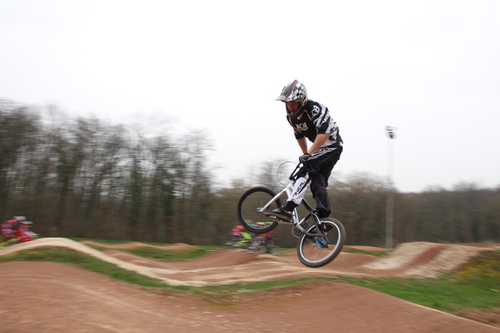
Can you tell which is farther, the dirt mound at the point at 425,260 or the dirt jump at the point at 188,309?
the dirt mound at the point at 425,260

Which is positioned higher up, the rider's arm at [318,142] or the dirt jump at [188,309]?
the rider's arm at [318,142]

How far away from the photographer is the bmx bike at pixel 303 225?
589 cm

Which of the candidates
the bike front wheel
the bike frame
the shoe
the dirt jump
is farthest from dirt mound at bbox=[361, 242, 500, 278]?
the dirt jump

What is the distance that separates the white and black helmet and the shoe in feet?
5.76

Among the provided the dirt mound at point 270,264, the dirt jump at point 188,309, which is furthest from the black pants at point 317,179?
the dirt mound at point 270,264

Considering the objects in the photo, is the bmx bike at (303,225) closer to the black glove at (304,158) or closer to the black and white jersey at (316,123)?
the black glove at (304,158)

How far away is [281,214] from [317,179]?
812 mm

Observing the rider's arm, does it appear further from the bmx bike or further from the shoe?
the shoe

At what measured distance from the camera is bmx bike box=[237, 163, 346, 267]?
589 cm

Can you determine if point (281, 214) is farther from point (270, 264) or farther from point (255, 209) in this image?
point (270, 264)

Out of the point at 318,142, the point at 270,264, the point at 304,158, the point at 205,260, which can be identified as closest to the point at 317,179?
the point at 304,158

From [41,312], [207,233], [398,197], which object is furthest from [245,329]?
[398,197]

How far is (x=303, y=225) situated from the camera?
6164 mm

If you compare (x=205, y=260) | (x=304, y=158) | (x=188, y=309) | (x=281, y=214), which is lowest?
(x=205, y=260)
